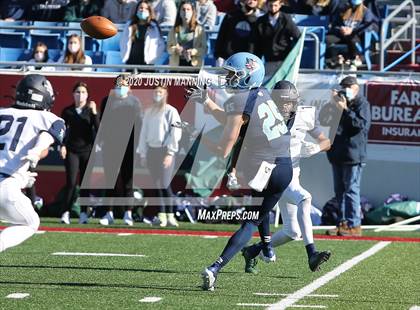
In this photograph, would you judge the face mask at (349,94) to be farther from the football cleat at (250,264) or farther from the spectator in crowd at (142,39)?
the football cleat at (250,264)

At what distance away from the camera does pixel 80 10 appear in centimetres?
1617

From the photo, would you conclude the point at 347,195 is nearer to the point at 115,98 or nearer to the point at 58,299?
the point at 115,98

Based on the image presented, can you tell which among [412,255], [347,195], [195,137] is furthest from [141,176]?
[412,255]

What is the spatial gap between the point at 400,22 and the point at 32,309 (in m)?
10.2

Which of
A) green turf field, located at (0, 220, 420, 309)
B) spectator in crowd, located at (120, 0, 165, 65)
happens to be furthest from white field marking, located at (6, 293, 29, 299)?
spectator in crowd, located at (120, 0, 165, 65)

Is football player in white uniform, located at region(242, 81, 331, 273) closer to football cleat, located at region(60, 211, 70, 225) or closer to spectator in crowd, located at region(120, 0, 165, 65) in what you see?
football cleat, located at region(60, 211, 70, 225)

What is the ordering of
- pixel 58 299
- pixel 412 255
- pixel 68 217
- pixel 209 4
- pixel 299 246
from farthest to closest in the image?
pixel 209 4
pixel 68 217
pixel 299 246
pixel 412 255
pixel 58 299

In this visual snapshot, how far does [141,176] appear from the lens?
13.8 m

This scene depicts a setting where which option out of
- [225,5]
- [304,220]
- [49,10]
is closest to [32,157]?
Answer: [304,220]

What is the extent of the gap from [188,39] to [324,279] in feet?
19.7

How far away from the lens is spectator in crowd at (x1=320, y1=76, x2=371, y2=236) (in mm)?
12438

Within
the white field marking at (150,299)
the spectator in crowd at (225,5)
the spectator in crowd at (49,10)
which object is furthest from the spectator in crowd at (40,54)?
the white field marking at (150,299)

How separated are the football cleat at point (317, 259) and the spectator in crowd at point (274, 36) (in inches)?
201

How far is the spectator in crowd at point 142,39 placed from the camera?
1409 cm
